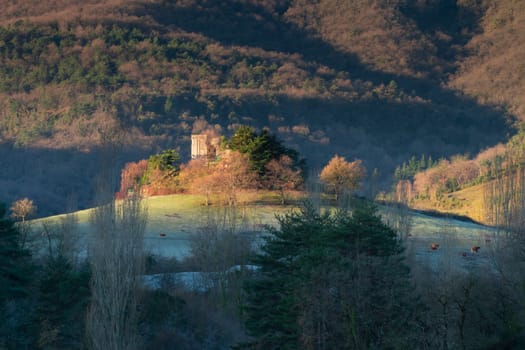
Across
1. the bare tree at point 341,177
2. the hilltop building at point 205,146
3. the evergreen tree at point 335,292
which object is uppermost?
the hilltop building at point 205,146

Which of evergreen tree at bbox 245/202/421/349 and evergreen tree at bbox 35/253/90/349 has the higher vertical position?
evergreen tree at bbox 245/202/421/349

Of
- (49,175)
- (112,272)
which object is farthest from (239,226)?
(49,175)

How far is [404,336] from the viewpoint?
23156 millimetres

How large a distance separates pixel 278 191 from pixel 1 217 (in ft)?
125

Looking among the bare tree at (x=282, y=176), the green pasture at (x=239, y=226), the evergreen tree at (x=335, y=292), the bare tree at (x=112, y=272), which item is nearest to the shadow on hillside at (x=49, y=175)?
the green pasture at (x=239, y=226)

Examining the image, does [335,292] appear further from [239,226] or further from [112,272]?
[239,226]

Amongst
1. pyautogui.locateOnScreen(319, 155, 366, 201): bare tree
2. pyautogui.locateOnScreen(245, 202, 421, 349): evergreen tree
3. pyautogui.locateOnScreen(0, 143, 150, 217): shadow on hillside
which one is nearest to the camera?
pyautogui.locateOnScreen(245, 202, 421, 349): evergreen tree

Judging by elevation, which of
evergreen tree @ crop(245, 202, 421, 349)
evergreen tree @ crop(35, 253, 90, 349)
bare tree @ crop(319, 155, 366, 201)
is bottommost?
evergreen tree @ crop(35, 253, 90, 349)

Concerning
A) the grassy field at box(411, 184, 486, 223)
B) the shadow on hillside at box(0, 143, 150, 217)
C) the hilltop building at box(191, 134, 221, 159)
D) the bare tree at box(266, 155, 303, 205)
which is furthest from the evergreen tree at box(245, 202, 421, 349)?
the shadow on hillside at box(0, 143, 150, 217)

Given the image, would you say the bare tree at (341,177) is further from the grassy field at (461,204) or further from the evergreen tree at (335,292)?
the evergreen tree at (335,292)

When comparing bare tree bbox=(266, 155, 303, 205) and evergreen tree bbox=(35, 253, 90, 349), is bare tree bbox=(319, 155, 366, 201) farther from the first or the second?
evergreen tree bbox=(35, 253, 90, 349)

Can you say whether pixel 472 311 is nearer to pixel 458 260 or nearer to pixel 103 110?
pixel 458 260

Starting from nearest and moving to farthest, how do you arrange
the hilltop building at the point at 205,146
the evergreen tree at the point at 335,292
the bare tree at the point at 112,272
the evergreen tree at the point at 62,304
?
the evergreen tree at the point at 335,292 < the bare tree at the point at 112,272 < the evergreen tree at the point at 62,304 < the hilltop building at the point at 205,146

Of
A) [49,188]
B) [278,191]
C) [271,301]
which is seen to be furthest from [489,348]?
[49,188]
